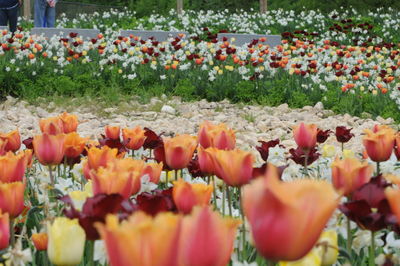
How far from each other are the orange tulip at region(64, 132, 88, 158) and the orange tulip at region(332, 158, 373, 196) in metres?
0.96

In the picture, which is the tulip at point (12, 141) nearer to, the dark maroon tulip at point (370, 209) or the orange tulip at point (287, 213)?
the dark maroon tulip at point (370, 209)

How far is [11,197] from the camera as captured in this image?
1414mm

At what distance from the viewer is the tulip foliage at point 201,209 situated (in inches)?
31.9

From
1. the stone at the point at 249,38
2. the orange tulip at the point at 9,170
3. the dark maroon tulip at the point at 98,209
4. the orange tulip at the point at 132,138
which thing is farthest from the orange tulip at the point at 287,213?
the stone at the point at 249,38

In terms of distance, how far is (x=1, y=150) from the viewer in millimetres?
2113

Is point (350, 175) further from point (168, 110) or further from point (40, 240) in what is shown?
point (168, 110)

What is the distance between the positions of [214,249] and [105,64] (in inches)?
299

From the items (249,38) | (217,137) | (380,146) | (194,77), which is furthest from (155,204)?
(249,38)

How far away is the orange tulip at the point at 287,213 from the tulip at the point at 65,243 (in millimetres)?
456

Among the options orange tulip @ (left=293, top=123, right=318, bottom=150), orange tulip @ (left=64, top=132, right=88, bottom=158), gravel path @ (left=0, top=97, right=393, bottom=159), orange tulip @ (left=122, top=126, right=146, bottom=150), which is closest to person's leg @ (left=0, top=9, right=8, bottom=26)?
gravel path @ (left=0, top=97, right=393, bottom=159)

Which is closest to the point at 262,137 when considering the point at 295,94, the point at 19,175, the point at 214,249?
the point at 295,94

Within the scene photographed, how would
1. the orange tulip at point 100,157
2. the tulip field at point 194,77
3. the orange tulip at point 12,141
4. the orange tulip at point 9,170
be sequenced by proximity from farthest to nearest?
the tulip field at point 194,77, the orange tulip at point 12,141, the orange tulip at point 100,157, the orange tulip at point 9,170

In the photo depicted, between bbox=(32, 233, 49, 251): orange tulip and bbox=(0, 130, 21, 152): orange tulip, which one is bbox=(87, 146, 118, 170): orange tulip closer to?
bbox=(32, 233, 49, 251): orange tulip

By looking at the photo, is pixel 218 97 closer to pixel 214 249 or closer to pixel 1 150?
pixel 1 150
